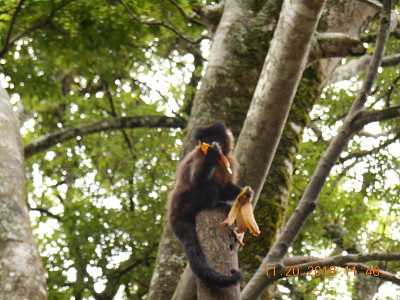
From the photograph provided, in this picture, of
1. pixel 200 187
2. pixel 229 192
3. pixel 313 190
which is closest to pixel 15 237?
pixel 200 187

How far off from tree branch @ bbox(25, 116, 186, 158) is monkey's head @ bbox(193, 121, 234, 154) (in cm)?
333

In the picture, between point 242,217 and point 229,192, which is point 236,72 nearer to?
point 229,192

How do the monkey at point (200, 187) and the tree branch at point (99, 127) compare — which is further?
the tree branch at point (99, 127)

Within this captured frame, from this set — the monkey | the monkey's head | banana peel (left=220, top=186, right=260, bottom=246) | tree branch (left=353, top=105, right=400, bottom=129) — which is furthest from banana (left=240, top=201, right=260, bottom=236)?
the monkey's head

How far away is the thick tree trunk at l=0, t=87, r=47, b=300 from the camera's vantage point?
13.6ft

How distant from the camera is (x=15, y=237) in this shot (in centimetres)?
440

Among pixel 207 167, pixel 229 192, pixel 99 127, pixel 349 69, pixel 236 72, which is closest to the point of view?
pixel 207 167

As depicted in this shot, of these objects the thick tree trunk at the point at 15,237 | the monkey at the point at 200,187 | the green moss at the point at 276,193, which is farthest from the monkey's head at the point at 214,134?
the thick tree trunk at the point at 15,237

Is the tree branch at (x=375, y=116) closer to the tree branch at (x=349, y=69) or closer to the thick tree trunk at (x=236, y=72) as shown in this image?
the thick tree trunk at (x=236, y=72)

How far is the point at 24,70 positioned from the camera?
8.55m

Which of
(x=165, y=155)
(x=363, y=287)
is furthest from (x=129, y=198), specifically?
(x=363, y=287)

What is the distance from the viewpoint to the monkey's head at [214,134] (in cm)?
598

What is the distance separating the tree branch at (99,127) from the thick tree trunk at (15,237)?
11.3 ft

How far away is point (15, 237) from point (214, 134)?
2268 mm
